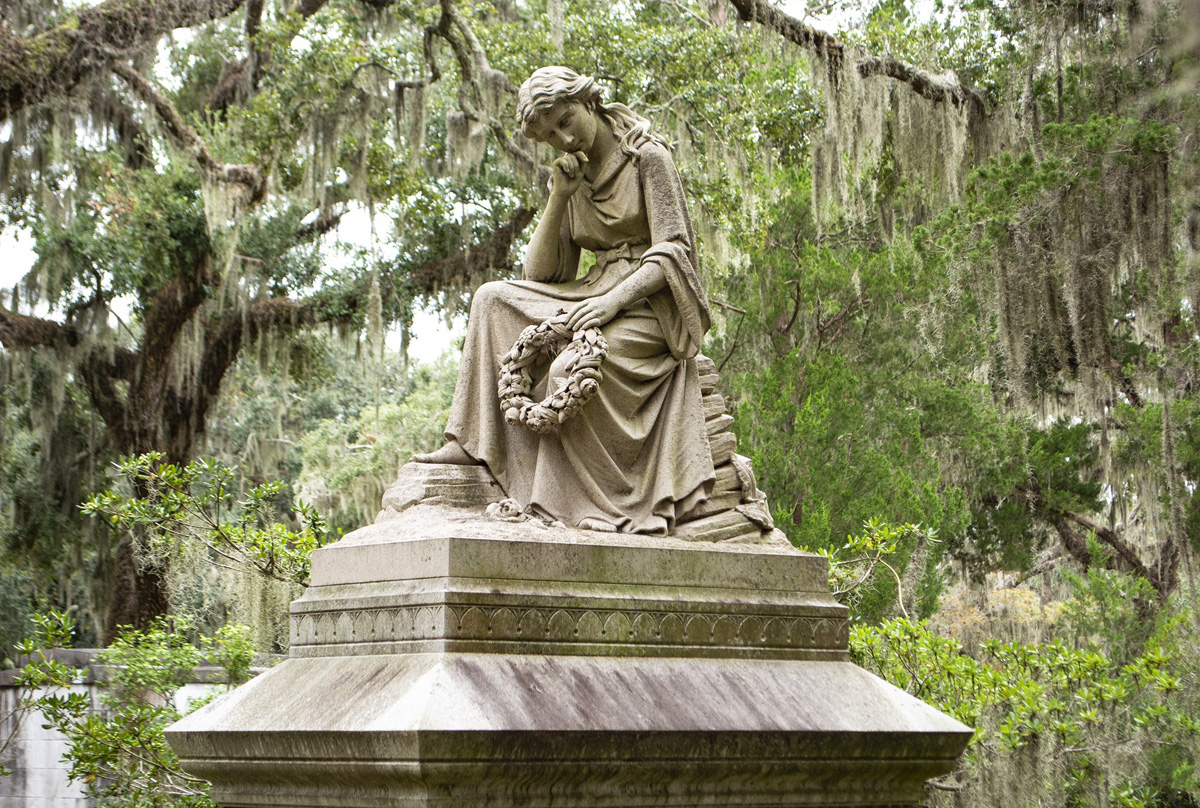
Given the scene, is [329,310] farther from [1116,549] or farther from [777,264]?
[1116,549]

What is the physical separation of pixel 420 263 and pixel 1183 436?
8438 mm

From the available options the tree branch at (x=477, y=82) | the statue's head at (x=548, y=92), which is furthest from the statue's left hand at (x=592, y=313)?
the tree branch at (x=477, y=82)

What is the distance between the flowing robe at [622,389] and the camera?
15.8ft

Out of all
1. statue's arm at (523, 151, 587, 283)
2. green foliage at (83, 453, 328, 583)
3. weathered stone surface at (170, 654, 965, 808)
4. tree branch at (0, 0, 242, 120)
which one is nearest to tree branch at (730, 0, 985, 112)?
tree branch at (0, 0, 242, 120)

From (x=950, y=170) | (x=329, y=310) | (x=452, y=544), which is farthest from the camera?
(x=329, y=310)

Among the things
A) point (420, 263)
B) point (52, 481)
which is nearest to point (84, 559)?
point (52, 481)

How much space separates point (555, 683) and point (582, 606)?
0.33 m

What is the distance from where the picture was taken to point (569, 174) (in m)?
5.17

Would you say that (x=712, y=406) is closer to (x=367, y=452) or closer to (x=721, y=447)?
(x=721, y=447)

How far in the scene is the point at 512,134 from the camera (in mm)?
13695

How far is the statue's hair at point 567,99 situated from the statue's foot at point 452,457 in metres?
1.24

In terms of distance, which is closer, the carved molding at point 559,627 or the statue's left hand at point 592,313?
the carved molding at point 559,627

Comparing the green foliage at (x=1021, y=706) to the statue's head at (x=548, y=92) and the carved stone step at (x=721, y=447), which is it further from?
the statue's head at (x=548, y=92)

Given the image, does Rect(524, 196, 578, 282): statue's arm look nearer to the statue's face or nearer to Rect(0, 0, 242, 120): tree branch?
the statue's face
